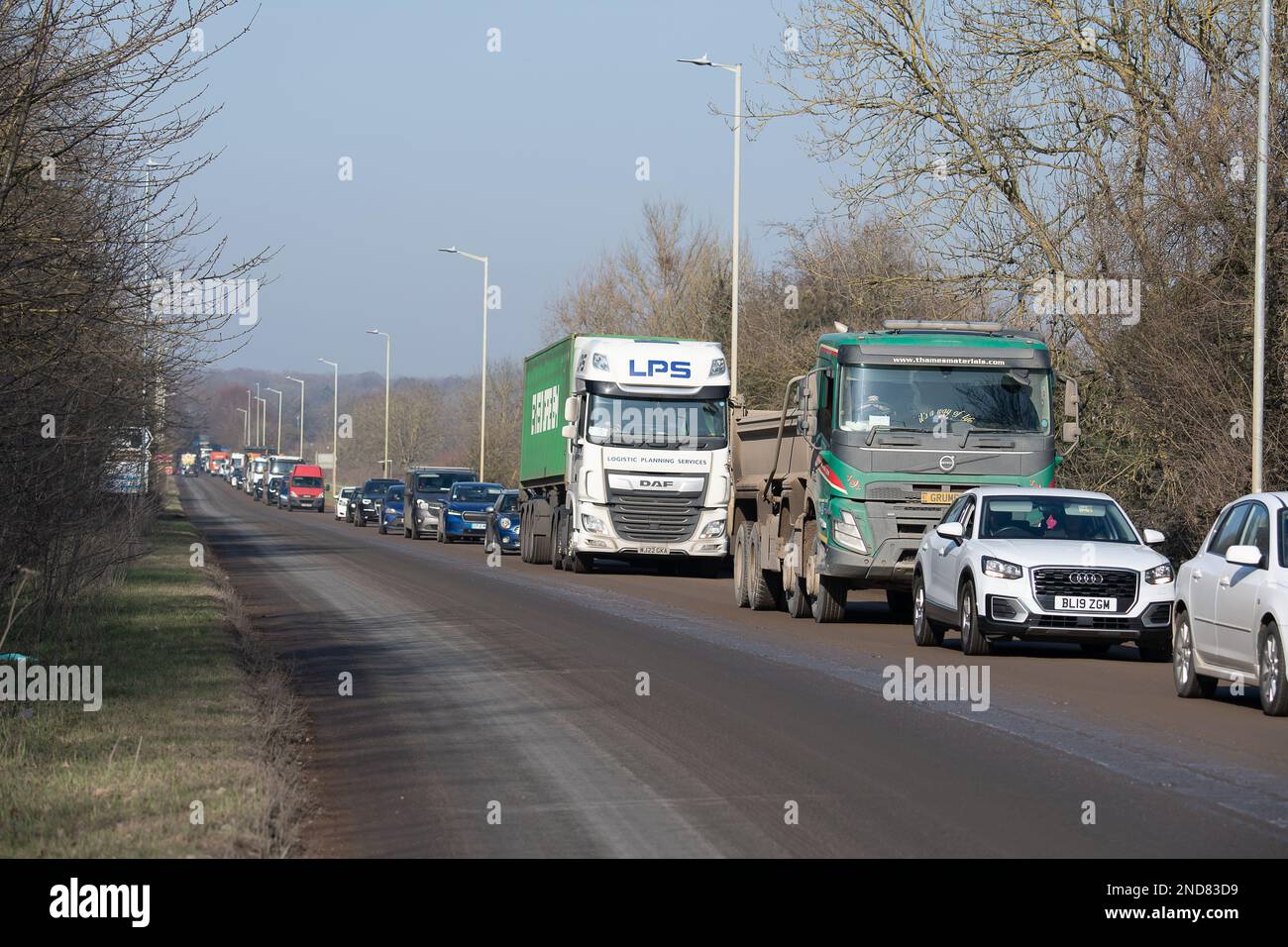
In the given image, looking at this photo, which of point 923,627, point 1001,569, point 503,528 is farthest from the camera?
point 503,528

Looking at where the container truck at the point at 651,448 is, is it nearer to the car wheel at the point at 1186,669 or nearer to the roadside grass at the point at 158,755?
the roadside grass at the point at 158,755

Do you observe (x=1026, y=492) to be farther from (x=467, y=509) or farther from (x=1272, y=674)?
(x=467, y=509)

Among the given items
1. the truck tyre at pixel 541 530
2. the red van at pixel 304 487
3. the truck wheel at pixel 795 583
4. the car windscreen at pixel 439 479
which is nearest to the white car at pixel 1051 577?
the truck wheel at pixel 795 583

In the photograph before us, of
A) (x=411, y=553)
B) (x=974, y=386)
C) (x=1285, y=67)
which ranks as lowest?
(x=411, y=553)

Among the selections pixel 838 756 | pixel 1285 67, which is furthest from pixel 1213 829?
pixel 1285 67

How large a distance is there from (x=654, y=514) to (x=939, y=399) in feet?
38.7

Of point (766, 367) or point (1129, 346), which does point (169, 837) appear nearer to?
point (1129, 346)

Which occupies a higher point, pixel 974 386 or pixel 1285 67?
pixel 1285 67

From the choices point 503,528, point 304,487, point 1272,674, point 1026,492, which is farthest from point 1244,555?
point 304,487

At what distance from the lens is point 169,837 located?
7.57m

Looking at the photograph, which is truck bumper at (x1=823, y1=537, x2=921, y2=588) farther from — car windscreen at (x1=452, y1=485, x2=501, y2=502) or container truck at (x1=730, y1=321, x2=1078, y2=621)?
car windscreen at (x1=452, y1=485, x2=501, y2=502)

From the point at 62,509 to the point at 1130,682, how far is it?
35.8 feet

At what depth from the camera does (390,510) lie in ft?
205

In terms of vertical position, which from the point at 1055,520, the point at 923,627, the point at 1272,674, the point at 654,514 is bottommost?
the point at 923,627
